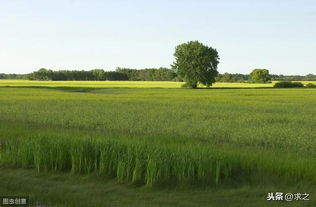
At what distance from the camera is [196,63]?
97688 mm

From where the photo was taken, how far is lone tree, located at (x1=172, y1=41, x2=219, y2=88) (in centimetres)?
9731

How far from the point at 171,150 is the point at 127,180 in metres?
2.60

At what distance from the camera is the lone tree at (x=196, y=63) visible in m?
97.3

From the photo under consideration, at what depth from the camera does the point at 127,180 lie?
10906 millimetres

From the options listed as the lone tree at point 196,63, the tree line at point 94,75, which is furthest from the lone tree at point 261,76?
the lone tree at point 196,63

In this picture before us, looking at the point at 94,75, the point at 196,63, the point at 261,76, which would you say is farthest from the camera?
the point at 94,75

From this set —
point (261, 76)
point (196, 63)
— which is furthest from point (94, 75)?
point (196, 63)

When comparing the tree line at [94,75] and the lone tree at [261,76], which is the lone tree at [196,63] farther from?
the tree line at [94,75]

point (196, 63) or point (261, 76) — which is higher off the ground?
point (196, 63)

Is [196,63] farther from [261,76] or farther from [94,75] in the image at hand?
[94,75]

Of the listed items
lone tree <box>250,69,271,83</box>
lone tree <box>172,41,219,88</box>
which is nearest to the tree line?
lone tree <box>250,69,271,83</box>

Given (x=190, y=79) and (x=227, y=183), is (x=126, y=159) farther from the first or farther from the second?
(x=190, y=79)

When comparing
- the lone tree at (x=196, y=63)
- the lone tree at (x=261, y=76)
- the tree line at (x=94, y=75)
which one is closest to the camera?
the lone tree at (x=196, y=63)

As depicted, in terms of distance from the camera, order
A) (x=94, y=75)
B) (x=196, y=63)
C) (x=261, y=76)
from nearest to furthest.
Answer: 1. (x=196, y=63)
2. (x=261, y=76)
3. (x=94, y=75)
